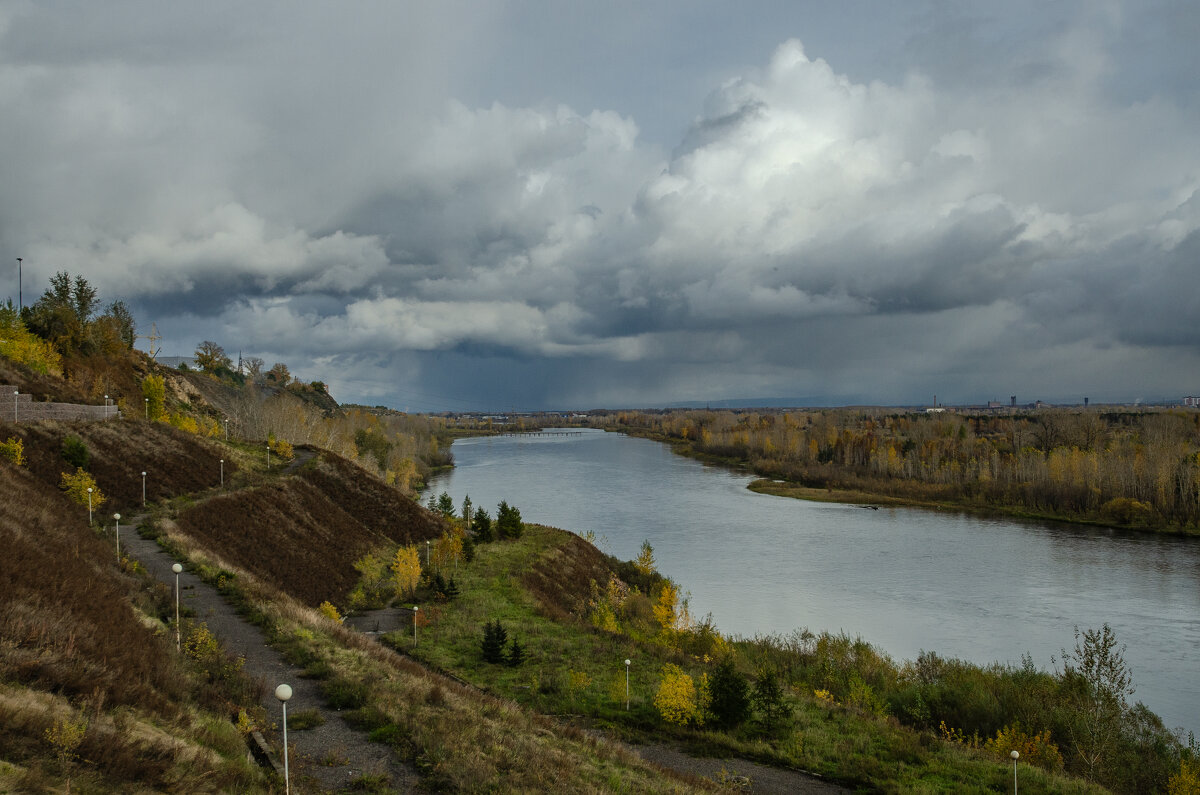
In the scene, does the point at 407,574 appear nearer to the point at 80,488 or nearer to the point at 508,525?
the point at 80,488

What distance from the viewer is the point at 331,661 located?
1501cm

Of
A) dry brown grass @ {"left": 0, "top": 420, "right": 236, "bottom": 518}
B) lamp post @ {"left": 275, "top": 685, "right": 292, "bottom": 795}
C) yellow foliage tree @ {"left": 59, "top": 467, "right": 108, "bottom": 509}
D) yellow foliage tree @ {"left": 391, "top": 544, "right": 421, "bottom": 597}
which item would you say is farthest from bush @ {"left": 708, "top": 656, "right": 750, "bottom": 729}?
dry brown grass @ {"left": 0, "top": 420, "right": 236, "bottom": 518}

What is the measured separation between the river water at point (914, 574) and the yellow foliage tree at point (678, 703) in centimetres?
1453

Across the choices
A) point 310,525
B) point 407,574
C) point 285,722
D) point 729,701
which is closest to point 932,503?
point 407,574

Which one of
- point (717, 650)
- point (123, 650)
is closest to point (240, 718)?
point (123, 650)

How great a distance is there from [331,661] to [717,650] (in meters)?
15.2

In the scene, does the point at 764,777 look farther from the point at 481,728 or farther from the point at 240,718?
the point at 240,718

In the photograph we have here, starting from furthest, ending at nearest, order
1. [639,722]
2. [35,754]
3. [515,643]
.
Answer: [515,643], [639,722], [35,754]

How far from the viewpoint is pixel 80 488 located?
2575cm

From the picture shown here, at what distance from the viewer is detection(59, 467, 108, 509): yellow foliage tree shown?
25516 mm

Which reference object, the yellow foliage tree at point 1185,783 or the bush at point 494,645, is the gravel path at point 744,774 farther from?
the yellow foliage tree at point 1185,783

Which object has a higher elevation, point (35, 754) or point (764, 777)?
point (35, 754)

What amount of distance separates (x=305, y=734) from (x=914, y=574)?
131 ft

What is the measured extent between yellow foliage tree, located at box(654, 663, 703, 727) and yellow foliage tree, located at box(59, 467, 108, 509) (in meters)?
22.0
